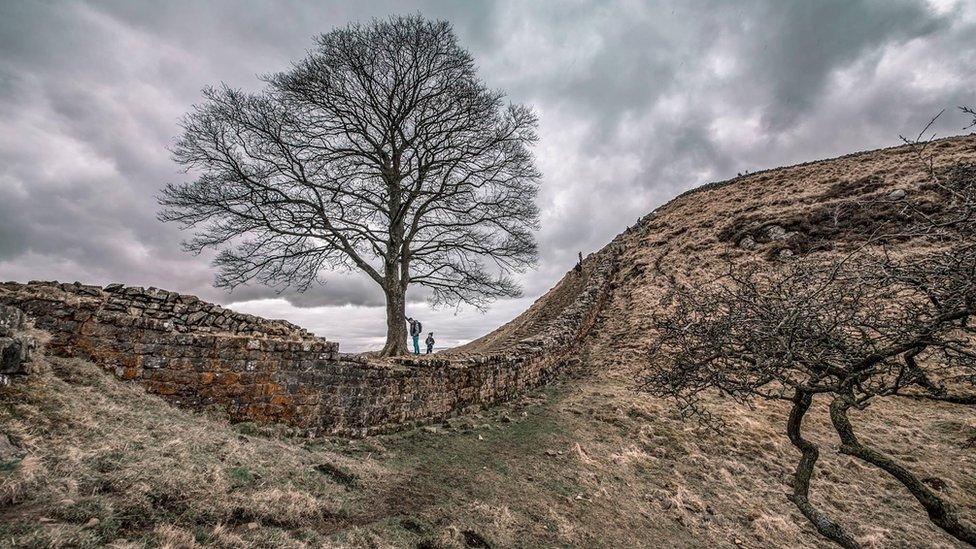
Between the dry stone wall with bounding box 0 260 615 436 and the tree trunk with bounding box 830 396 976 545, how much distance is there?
6.59m

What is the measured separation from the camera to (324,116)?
41.9 ft

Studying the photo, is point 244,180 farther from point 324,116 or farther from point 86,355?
point 86,355

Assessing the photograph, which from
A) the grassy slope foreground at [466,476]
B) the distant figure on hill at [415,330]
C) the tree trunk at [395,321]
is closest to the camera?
the grassy slope foreground at [466,476]

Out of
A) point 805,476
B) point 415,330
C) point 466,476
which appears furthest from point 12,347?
point 415,330

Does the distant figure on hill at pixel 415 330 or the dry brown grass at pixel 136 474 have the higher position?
the distant figure on hill at pixel 415 330

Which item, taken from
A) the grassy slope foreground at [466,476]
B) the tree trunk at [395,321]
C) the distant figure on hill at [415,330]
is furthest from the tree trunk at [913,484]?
the distant figure on hill at [415,330]

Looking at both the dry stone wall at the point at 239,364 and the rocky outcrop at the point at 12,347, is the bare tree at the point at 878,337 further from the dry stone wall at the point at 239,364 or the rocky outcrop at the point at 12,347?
the rocky outcrop at the point at 12,347

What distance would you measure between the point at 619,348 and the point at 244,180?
13284 mm

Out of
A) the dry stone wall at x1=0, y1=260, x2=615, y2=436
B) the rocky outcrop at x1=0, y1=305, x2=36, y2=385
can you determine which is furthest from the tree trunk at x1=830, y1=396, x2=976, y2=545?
the rocky outcrop at x1=0, y1=305, x2=36, y2=385

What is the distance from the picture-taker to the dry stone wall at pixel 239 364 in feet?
18.7

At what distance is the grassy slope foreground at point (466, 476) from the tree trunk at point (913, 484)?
2.12 m

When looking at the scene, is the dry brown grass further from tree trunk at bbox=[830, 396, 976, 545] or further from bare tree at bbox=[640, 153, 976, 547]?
tree trunk at bbox=[830, 396, 976, 545]

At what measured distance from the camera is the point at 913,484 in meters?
3.93

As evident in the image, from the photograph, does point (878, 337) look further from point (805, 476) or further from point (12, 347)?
point (12, 347)
